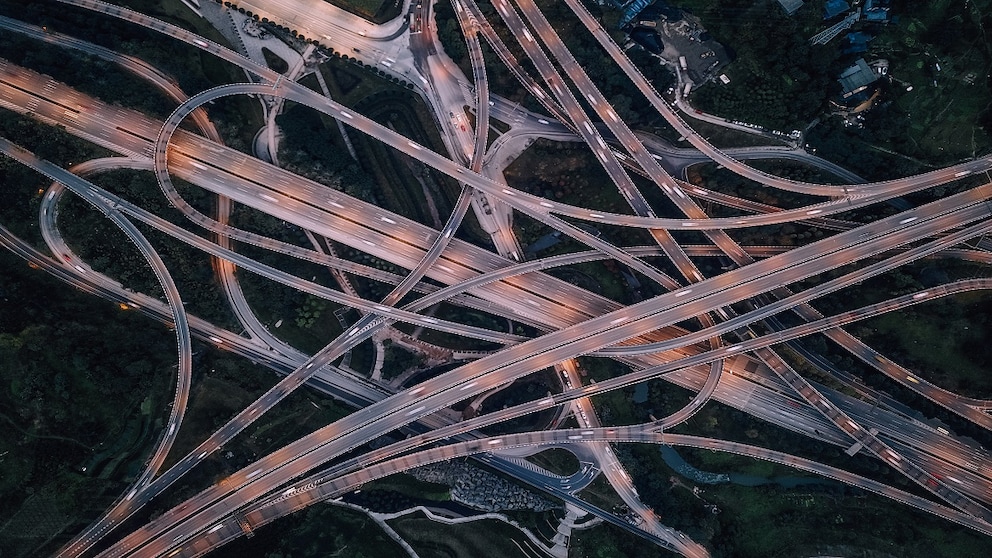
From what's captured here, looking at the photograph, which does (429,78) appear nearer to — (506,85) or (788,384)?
(506,85)

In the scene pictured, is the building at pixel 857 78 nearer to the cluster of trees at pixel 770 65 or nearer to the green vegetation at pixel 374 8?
the cluster of trees at pixel 770 65

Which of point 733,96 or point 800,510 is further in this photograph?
point 800,510

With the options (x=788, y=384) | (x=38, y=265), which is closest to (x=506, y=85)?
(x=788, y=384)

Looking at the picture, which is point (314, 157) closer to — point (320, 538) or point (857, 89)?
point (320, 538)

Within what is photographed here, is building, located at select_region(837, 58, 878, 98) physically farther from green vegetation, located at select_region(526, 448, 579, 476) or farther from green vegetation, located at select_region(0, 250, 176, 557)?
green vegetation, located at select_region(0, 250, 176, 557)

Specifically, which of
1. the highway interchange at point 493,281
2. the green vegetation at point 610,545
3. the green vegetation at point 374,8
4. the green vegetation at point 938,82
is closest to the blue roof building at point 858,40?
the green vegetation at point 938,82
